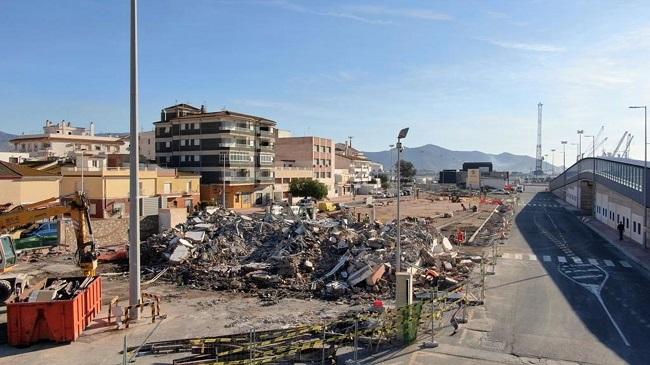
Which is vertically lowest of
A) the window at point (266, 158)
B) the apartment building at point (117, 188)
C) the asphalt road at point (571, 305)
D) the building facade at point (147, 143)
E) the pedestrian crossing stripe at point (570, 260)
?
the pedestrian crossing stripe at point (570, 260)

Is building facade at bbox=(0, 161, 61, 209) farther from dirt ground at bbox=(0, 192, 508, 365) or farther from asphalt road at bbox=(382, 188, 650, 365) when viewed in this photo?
asphalt road at bbox=(382, 188, 650, 365)

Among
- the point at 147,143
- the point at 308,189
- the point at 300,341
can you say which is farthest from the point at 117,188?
the point at 147,143

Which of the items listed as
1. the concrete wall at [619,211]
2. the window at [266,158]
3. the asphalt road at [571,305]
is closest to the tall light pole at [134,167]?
the asphalt road at [571,305]

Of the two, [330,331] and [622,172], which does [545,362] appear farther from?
[622,172]

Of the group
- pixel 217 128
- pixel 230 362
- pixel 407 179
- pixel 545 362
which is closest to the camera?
pixel 230 362

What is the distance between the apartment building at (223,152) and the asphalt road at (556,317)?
43.1 meters

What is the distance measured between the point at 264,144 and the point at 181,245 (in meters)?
47.4

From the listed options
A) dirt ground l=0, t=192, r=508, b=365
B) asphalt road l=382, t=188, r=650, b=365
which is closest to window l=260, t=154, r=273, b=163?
asphalt road l=382, t=188, r=650, b=365

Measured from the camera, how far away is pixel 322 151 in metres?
102

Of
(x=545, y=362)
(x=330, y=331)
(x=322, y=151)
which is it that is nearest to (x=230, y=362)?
(x=330, y=331)

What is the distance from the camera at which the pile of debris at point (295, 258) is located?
24500mm

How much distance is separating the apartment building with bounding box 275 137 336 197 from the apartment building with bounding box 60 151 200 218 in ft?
121

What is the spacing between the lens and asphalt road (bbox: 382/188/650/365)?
52.4 ft

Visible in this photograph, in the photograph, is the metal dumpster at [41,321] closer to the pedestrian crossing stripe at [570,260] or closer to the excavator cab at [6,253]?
the excavator cab at [6,253]
